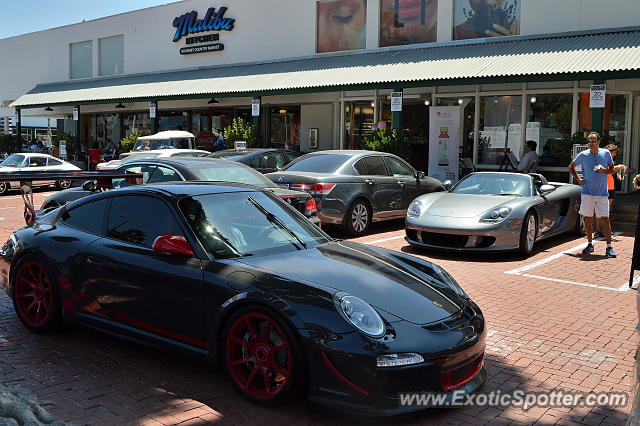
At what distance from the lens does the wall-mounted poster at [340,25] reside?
851 inches

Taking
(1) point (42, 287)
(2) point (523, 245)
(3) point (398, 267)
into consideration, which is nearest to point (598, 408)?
(3) point (398, 267)

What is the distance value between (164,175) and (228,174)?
977 millimetres

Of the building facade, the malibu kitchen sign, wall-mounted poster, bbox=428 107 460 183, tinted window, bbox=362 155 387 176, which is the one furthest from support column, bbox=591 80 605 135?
the malibu kitchen sign

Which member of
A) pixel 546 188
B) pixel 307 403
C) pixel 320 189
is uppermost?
pixel 546 188

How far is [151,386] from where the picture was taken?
14.0 ft

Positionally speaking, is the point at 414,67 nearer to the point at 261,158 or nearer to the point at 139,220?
the point at 261,158

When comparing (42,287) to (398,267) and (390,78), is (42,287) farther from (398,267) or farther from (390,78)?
(390,78)

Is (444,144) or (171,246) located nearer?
(171,246)

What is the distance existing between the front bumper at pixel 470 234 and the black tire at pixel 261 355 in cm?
557

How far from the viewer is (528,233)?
9.33 metres

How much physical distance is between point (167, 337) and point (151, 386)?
0.35 metres

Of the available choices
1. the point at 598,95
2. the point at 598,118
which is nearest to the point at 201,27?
the point at 598,95

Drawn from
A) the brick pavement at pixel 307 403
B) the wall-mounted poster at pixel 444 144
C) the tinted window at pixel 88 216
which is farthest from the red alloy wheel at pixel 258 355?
the wall-mounted poster at pixel 444 144

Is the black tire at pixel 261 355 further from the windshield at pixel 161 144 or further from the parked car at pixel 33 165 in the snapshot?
the parked car at pixel 33 165
